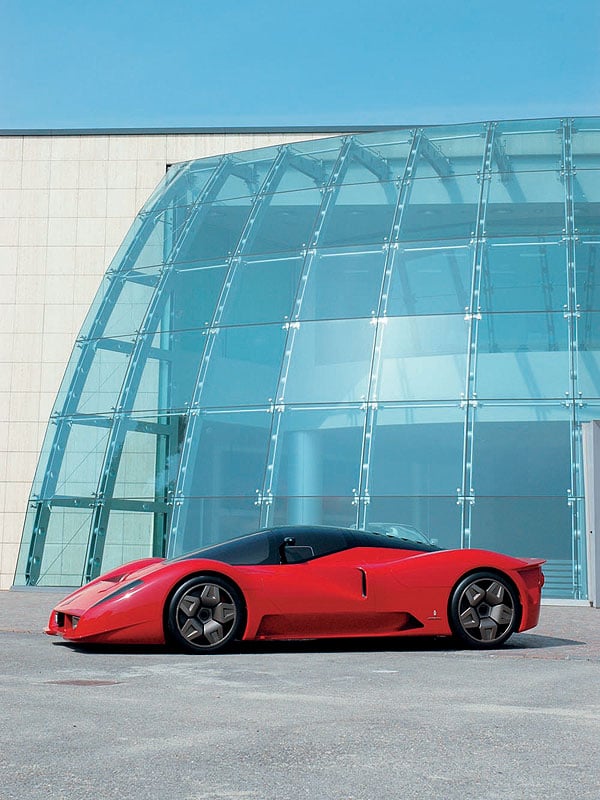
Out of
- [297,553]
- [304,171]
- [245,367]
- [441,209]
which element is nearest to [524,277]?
[441,209]

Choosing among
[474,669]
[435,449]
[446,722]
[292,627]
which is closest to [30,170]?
[435,449]

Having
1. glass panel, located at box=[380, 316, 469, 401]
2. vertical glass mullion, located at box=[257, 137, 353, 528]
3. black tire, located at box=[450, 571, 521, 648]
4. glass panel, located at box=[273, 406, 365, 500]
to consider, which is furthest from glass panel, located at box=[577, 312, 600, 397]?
black tire, located at box=[450, 571, 521, 648]

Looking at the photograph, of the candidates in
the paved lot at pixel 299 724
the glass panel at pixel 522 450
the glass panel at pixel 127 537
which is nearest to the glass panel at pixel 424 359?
the glass panel at pixel 522 450

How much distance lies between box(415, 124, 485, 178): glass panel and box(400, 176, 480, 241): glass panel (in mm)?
310

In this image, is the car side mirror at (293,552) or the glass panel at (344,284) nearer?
the car side mirror at (293,552)

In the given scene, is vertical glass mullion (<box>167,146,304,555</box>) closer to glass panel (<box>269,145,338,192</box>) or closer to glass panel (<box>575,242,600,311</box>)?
glass panel (<box>269,145,338,192</box>)

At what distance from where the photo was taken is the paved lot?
3.72 meters

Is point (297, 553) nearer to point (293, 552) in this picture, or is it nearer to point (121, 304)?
point (293, 552)

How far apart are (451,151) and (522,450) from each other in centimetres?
573

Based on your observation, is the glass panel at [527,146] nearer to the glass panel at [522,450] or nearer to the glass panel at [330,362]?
the glass panel at [330,362]

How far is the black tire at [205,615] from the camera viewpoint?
27.0 feet

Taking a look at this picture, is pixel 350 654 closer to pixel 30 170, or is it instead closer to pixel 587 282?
pixel 587 282

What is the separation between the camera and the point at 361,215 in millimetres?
16125

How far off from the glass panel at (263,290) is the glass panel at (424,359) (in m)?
1.76
